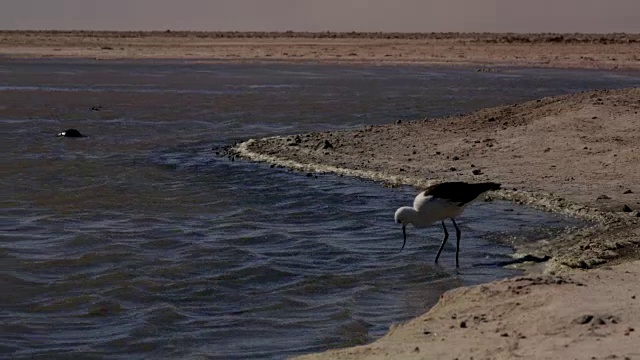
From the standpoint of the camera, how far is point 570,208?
12227 millimetres

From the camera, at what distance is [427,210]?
10.7m

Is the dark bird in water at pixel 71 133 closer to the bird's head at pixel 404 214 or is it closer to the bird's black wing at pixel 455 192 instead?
the bird's head at pixel 404 214

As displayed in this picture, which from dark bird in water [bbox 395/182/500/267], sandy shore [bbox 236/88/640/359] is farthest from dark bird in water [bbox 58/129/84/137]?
dark bird in water [bbox 395/182/500/267]

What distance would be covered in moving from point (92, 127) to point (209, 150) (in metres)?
4.60

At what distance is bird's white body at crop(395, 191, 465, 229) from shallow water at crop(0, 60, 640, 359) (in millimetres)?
380

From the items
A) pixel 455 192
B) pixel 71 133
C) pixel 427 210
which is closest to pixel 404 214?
pixel 427 210

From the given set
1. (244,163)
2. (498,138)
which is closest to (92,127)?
(244,163)

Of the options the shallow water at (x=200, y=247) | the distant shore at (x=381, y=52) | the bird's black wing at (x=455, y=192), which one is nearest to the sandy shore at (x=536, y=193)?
the shallow water at (x=200, y=247)

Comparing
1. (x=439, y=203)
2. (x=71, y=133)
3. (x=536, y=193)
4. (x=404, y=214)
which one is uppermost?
(x=439, y=203)

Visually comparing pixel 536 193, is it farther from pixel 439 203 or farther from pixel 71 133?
pixel 71 133

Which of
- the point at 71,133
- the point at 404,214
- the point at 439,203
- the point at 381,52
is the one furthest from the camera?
the point at 381,52

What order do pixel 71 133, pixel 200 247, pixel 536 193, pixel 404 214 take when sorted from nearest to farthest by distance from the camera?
pixel 404 214 < pixel 200 247 < pixel 536 193 < pixel 71 133

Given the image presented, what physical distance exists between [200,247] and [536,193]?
4.00 m

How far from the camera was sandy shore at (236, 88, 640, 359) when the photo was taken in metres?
6.88
